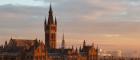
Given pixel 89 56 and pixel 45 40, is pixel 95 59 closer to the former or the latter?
pixel 89 56

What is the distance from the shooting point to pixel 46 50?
126 meters

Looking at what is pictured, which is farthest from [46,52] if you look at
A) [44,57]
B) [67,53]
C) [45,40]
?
[45,40]

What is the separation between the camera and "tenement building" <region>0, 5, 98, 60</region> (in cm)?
12197

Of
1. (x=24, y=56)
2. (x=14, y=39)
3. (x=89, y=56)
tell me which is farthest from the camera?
(x=89, y=56)

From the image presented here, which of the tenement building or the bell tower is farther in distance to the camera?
the bell tower

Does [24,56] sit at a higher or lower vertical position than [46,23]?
lower

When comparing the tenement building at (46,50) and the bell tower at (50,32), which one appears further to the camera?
the bell tower at (50,32)

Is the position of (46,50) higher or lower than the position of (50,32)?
lower

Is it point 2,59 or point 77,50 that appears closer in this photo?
point 2,59

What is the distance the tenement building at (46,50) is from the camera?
122m

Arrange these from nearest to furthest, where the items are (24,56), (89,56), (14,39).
A: (24,56) < (14,39) < (89,56)

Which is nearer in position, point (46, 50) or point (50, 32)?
point (46, 50)

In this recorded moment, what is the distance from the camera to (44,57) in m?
124

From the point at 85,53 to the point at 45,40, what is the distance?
14211mm
